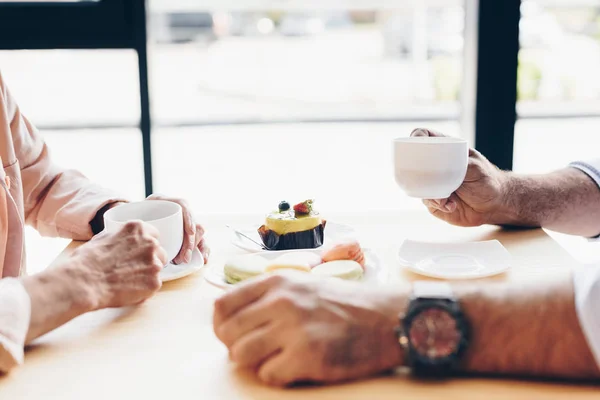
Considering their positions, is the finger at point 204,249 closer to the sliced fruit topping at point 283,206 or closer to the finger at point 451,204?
the sliced fruit topping at point 283,206

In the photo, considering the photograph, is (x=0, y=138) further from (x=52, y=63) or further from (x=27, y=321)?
(x=52, y=63)

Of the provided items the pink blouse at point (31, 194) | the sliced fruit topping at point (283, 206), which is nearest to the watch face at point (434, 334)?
the sliced fruit topping at point (283, 206)

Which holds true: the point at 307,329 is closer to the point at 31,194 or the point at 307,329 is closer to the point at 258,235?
the point at 258,235

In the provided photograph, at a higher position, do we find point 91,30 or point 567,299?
point 91,30

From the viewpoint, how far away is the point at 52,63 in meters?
2.31

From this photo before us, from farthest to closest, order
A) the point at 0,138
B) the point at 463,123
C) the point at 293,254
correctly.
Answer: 1. the point at 463,123
2. the point at 0,138
3. the point at 293,254

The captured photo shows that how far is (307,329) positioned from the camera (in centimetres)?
66

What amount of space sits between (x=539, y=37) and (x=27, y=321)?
83.3 inches

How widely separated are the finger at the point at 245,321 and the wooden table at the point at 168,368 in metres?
0.04

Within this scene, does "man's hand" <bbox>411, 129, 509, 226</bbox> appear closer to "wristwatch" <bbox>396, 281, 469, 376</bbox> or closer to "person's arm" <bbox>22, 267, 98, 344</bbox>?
"wristwatch" <bbox>396, 281, 469, 376</bbox>

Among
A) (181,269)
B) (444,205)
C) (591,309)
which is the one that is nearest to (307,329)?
(591,309)

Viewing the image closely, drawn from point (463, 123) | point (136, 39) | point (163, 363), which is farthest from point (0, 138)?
point (463, 123)

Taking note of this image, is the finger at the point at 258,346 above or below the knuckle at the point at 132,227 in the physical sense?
below

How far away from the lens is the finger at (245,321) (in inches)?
26.7
